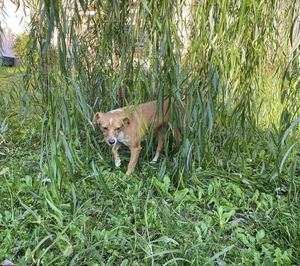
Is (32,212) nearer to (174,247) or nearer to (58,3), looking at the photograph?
(174,247)

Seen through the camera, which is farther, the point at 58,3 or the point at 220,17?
the point at 220,17

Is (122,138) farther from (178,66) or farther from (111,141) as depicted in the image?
(178,66)

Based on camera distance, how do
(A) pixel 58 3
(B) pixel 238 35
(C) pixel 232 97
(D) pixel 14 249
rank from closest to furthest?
(A) pixel 58 3 < (D) pixel 14 249 < (B) pixel 238 35 < (C) pixel 232 97

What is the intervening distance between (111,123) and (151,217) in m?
0.83

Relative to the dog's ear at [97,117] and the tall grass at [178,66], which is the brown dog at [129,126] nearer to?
the dog's ear at [97,117]

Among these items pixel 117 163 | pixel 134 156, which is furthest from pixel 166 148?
pixel 117 163

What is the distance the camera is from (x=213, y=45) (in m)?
1.91

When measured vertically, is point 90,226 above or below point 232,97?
below

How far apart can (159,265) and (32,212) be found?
66 centimetres

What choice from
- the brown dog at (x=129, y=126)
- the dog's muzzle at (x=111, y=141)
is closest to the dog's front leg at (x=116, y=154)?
the brown dog at (x=129, y=126)

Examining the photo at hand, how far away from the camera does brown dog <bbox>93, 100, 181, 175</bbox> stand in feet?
7.80

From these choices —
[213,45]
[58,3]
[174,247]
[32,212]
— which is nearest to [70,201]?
[32,212]

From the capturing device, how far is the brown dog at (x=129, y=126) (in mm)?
2377

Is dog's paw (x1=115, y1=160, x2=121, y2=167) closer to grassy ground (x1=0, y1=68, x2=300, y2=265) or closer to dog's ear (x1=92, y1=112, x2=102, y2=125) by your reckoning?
grassy ground (x1=0, y1=68, x2=300, y2=265)
